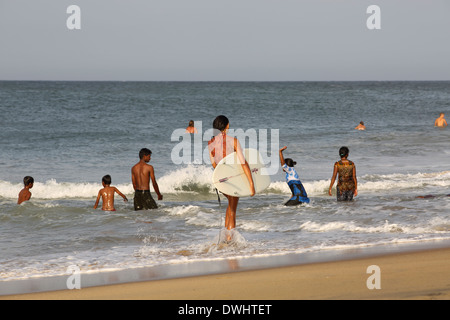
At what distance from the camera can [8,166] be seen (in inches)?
647

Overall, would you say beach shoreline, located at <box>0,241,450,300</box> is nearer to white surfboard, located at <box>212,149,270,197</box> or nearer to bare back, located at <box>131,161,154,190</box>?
white surfboard, located at <box>212,149,270,197</box>

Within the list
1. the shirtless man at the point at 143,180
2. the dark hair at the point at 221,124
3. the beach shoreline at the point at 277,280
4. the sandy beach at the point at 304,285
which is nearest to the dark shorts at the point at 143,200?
the shirtless man at the point at 143,180

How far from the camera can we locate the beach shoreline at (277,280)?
4.56 meters

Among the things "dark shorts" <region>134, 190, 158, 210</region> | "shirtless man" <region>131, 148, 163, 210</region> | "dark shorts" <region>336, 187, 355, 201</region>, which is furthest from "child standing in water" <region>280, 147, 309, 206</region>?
"dark shorts" <region>134, 190, 158, 210</region>

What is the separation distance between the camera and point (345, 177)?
388 inches

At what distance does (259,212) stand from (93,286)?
15.4ft

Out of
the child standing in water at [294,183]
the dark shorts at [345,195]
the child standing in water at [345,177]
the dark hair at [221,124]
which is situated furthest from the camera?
the dark shorts at [345,195]

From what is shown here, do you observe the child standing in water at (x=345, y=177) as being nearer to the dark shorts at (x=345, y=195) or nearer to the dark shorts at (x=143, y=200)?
the dark shorts at (x=345, y=195)

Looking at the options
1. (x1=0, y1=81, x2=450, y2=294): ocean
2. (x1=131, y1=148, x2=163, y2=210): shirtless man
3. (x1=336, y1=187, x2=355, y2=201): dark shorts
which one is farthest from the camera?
(x1=336, y1=187, x2=355, y2=201): dark shorts

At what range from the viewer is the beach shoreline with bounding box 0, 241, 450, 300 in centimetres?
456

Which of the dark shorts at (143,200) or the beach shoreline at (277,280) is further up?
the dark shorts at (143,200)

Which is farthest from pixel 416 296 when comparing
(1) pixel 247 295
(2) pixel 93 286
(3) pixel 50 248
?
(3) pixel 50 248

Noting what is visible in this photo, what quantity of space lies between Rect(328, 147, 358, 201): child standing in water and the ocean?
20 cm

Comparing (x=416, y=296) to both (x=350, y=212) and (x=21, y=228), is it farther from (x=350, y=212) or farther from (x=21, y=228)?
(x=21, y=228)
